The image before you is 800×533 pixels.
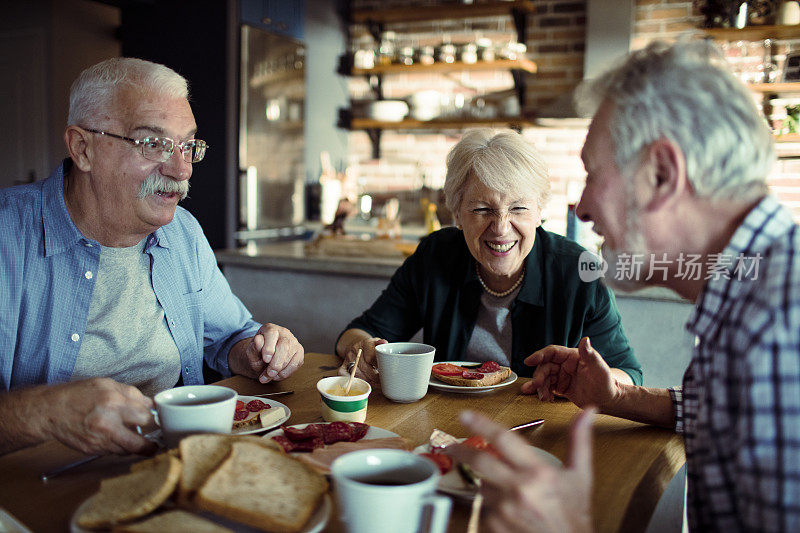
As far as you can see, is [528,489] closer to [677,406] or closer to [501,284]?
[677,406]

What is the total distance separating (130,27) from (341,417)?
4368mm

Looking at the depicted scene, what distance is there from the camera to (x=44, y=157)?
507cm

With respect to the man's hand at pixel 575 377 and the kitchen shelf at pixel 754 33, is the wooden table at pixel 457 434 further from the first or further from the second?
the kitchen shelf at pixel 754 33

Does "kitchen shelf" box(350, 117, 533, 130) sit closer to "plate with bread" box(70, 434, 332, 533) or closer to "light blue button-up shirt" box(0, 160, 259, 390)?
"light blue button-up shirt" box(0, 160, 259, 390)

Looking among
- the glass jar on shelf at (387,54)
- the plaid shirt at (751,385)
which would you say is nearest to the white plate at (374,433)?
the plaid shirt at (751,385)

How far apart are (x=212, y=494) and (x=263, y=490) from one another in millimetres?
60

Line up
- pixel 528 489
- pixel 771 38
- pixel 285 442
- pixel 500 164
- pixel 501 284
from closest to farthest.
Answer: pixel 528 489 < pixel 285 442 < pixel 500 164 < pixel 501 284 < pixel 771 38

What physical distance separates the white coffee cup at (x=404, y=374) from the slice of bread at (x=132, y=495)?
0.52m

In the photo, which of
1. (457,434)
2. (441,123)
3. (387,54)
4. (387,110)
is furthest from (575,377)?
(387,54)

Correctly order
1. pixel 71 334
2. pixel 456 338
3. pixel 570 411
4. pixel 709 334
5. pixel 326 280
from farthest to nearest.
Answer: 1. pixel 326 280
2. pixel 456 338
3. pixel 71 334
4. pixel 570 411
5. pixel 709 334

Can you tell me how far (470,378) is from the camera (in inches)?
54.2

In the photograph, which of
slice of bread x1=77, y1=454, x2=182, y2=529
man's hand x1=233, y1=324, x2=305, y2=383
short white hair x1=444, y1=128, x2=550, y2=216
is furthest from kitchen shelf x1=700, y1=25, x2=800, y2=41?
slice of bread x1=77, y1=454, x2=182, y2=529

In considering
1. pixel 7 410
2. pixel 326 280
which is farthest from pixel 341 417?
pixel 326 280

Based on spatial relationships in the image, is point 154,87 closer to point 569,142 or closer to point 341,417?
point 341,417
